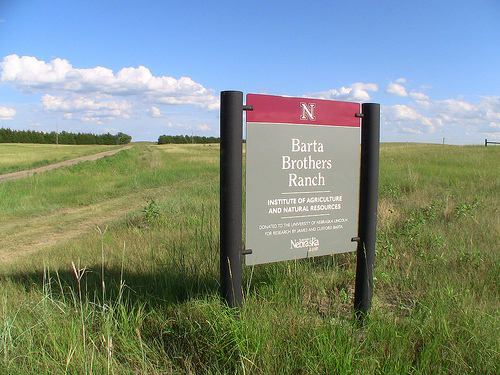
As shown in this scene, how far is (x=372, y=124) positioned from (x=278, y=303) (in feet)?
4.94

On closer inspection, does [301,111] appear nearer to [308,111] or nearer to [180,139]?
[308,111]

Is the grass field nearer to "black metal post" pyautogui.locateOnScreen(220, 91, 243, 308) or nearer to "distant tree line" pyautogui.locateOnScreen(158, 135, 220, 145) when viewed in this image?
"black metal post" pyautogui.locateOnScreen(220, 91, 243, 308)

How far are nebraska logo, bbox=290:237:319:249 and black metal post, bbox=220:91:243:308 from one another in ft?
1.51

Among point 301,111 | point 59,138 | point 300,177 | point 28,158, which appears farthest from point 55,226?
point 59,138

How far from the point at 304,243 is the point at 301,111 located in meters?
0.96

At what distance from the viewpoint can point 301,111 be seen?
2.56m

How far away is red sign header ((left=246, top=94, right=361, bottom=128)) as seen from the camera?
243 cm

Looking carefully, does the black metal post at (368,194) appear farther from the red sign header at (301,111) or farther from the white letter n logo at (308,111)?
the white letter n logo at (308,111)

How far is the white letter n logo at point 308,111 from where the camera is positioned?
2.57 metres

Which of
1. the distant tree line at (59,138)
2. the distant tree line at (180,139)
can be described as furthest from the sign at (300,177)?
the distant tree line at (180,139)

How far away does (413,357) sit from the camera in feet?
6.91

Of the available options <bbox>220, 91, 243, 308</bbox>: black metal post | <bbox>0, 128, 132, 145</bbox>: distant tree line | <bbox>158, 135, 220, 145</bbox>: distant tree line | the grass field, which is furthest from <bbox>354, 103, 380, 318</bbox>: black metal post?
<bbox>158, 135, 220, 145</bbox>: distant tree line

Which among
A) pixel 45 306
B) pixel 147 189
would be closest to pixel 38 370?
pixel 45 306

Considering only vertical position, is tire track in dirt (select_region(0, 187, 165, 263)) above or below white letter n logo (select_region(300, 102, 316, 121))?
below
